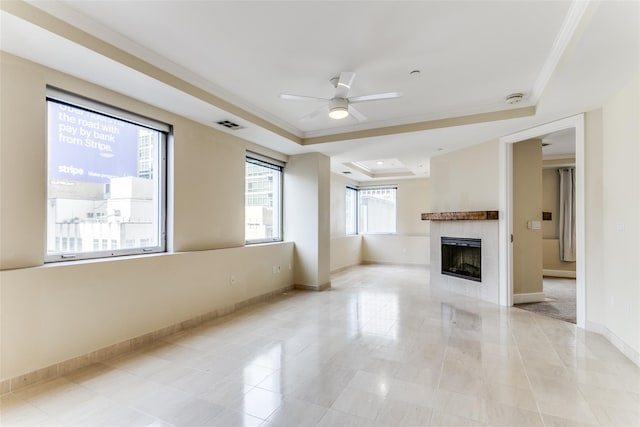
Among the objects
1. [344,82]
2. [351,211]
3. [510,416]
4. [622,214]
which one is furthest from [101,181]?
[351,211]

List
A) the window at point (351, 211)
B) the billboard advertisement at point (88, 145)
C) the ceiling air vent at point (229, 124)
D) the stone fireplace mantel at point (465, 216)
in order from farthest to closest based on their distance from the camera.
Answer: the window at point (351, 211) → the stone fireplace mantel at point (465, 216) → the ceiling air vent at point (229, 124) → the billboard advertisement at point (88, 145)

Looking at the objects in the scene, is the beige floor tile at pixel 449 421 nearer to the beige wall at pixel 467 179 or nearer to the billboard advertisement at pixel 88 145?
the billboard advertisement at pixel 88 145

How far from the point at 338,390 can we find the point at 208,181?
2.95 metres

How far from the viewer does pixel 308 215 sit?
5.50 meters

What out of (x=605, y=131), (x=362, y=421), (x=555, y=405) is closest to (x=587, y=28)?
(x=605, y=131)

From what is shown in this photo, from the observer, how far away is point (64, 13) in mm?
2070

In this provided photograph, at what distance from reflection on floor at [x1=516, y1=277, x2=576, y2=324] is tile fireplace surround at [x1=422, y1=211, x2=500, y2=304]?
19.9 inches

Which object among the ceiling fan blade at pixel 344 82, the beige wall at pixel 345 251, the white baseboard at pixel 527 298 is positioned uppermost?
the ceiling fan blade at pixel 344 82

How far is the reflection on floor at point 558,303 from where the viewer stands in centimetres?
410

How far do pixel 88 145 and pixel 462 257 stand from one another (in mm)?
5519

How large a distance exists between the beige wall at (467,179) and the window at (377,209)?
300cm

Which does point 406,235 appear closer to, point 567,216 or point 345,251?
point 345,251

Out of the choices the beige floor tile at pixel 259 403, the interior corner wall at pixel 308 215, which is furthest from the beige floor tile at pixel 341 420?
the interior corner wall at pixel 308 215

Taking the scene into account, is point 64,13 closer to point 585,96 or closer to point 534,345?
point 585,96
